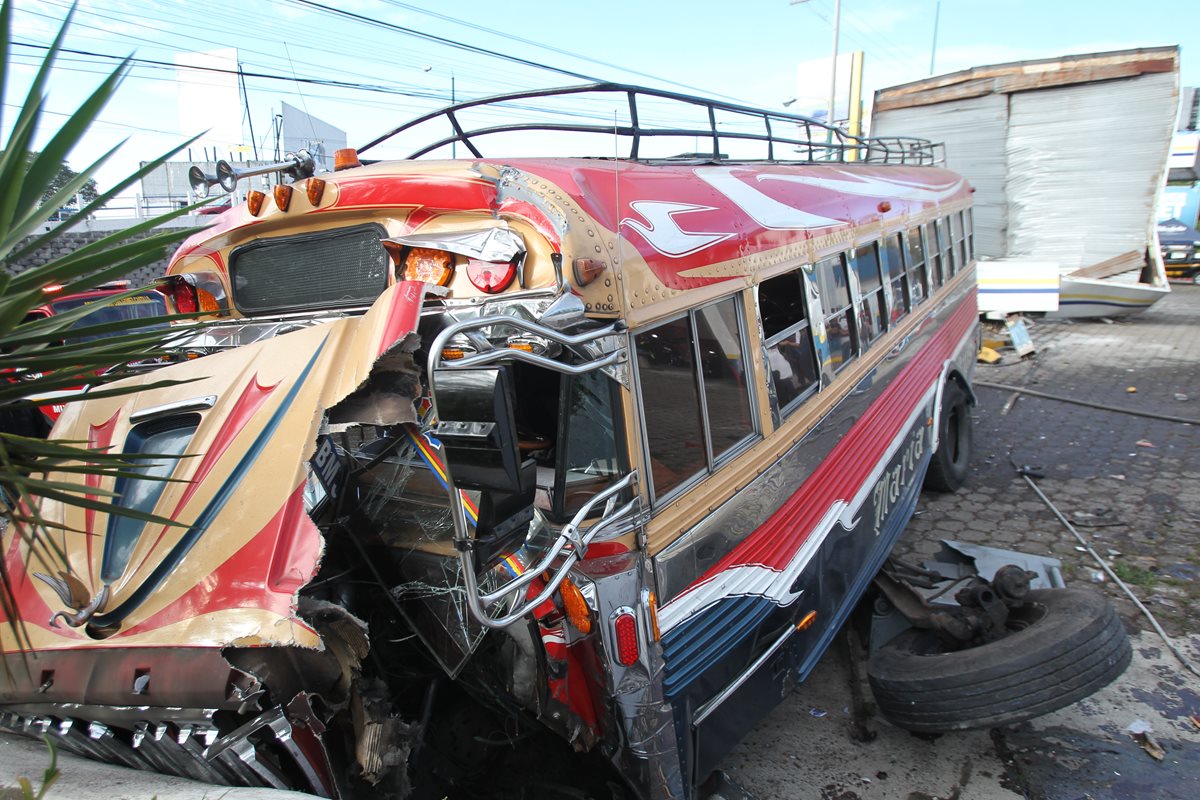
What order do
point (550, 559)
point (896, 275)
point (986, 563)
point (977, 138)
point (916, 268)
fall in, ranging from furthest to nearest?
1. point (977, 138)
2. point (916, 268)
3. point (896, 275)
4. point (986, 563)
5. point (550, 559)

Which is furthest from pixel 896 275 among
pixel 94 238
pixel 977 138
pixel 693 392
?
pixel 94 238

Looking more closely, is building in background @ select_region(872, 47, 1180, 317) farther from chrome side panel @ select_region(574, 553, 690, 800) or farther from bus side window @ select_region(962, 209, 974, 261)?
chrome side panel @ select_region(574, 553, 690, 800)

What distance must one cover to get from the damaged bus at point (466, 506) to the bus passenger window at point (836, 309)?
29 centimetres

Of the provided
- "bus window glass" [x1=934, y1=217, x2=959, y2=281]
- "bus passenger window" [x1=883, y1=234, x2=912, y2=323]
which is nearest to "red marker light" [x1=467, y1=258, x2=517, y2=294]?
"bus passenger window" [x1=883, y1=234, x2=912, y2=323]

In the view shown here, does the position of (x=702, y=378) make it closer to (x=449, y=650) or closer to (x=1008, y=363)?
(x=449, y=650)

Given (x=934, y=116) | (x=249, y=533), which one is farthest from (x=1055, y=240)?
(x=249, y=533)

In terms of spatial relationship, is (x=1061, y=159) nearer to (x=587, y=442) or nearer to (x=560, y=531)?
(x=587, y=442)

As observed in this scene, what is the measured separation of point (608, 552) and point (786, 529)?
1.10 meters

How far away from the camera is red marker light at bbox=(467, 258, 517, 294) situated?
7.41 feet

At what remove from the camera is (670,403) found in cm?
250

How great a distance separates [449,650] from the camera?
2.55m

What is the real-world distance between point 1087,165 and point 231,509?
53.1ft

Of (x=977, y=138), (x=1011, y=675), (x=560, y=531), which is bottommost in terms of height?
(x=1011, y=675)

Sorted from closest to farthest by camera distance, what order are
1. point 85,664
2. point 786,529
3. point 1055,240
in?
point 85,664, point 786,529, point 1055,240
